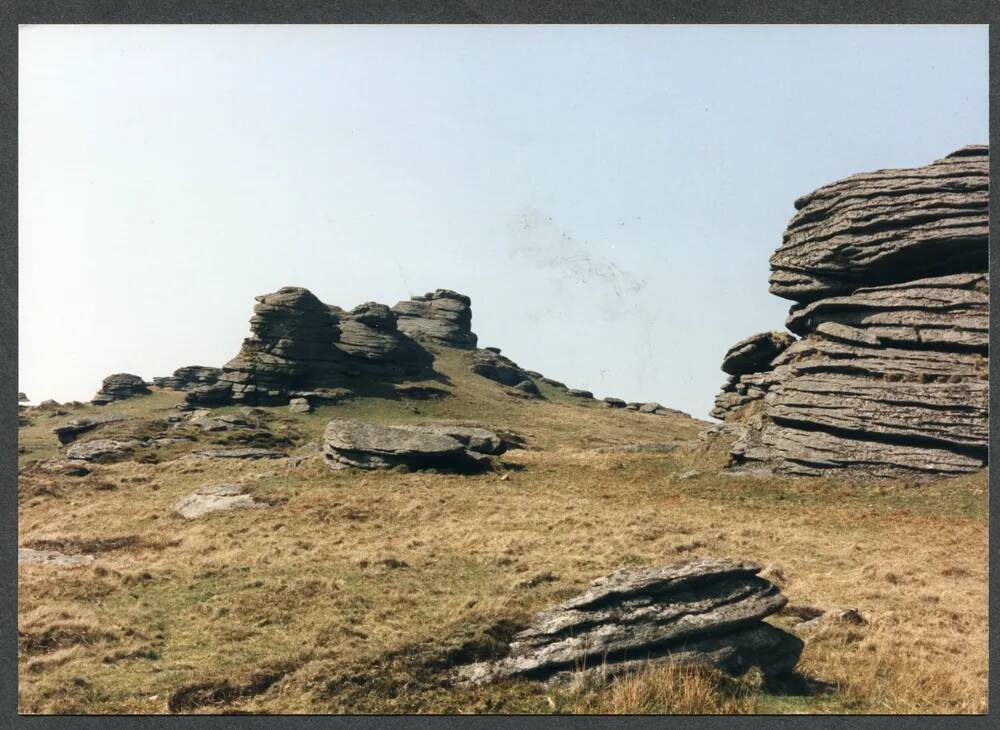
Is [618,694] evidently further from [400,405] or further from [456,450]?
[400,405]

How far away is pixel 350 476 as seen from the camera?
38438 millimetres

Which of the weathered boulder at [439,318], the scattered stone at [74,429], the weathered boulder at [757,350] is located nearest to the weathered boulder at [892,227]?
the weathered boulder at [757,350]

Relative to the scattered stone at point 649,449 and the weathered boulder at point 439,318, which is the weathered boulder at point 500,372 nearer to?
the weathered boulder at point 439,318

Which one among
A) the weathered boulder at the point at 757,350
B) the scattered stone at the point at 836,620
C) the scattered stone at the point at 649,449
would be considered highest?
the weathered boulder at the point at 757,350

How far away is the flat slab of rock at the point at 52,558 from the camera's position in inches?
879

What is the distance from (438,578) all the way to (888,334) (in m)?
25.8

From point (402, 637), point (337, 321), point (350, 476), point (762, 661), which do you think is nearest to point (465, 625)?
point (402, 637)

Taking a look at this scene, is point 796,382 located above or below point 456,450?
above

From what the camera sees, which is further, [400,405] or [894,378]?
[400,405]

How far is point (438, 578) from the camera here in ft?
65.5

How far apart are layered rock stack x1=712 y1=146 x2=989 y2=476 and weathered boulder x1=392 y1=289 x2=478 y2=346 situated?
301ft

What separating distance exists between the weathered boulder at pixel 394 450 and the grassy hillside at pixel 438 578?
1413 millimetres

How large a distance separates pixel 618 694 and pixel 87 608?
14.1 meters
